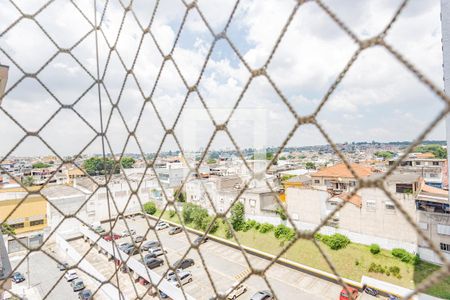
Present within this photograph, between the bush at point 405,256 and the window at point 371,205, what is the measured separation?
2.72 ft

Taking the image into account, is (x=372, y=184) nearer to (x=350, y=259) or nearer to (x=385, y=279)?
(x=385, y=279)

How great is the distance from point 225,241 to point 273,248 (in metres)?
1.19

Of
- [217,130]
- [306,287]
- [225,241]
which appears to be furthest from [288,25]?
[225,241]

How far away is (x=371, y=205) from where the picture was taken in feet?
18.2

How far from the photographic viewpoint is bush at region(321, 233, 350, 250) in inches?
226

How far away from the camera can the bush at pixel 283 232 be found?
20.8ft

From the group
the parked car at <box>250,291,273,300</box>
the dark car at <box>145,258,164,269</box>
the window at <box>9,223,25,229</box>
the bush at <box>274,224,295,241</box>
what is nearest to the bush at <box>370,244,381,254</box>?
the bush at <box>274,224,295,241</box>

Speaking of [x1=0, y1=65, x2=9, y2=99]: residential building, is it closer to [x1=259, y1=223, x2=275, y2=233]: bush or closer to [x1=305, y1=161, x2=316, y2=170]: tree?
[x1=259, y1=223, x2=275, y2=233]: bush

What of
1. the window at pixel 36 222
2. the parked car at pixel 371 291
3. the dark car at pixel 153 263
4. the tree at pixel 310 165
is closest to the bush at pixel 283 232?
the parked car at pixel 371 291

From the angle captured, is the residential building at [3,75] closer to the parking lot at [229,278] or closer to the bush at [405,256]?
the parking lot at [229,278]

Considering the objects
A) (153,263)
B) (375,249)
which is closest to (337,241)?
(375,249)

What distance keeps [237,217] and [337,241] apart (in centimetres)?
244

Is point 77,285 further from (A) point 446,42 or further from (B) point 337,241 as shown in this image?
(A) point 446,42

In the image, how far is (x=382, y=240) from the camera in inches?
217
